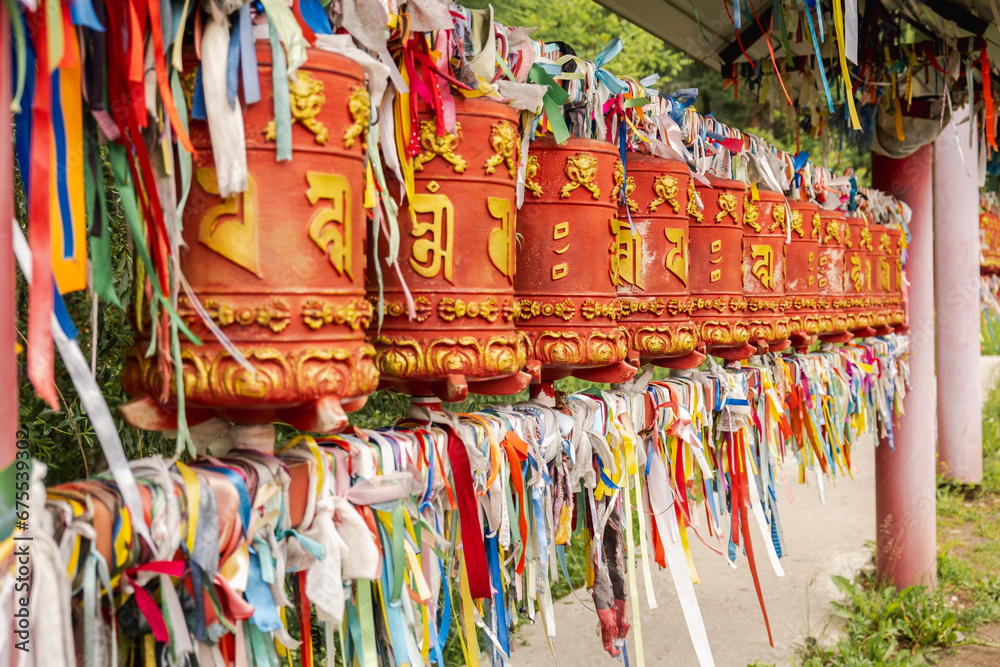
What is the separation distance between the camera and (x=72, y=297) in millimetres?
1631

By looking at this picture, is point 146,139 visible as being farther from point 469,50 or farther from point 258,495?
point 469,50

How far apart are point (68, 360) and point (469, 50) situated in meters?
0.53

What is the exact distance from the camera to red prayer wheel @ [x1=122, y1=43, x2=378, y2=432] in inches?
27.0

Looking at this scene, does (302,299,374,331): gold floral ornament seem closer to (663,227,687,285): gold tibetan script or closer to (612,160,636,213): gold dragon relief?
(612,160,636,213): gold dragon relief

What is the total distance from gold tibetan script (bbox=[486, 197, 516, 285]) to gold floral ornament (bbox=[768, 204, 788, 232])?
97cm

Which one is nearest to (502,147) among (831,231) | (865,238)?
(831,231)

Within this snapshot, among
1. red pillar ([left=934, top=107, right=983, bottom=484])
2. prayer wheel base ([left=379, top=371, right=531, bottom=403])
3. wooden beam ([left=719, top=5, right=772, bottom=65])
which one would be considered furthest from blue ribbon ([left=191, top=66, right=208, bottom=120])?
red pillar ([left=934, top=107, right=983, bottom=484])

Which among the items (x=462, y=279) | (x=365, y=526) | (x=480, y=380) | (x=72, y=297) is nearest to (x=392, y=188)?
(x=462, y=279)

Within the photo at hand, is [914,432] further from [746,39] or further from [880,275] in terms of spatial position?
[746,39]

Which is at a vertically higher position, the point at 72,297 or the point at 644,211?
the point at 644,211

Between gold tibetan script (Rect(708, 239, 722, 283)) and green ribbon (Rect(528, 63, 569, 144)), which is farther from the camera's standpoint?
gold tibetan script (Rect(708, 239, 722, 283))

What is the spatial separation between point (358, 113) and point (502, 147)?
215 millimetres

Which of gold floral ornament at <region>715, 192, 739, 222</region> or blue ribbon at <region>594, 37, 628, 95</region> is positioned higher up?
blue ribbon at <region>594, 37, 628, 95</region>

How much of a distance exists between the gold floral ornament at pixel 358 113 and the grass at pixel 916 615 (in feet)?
7.47
